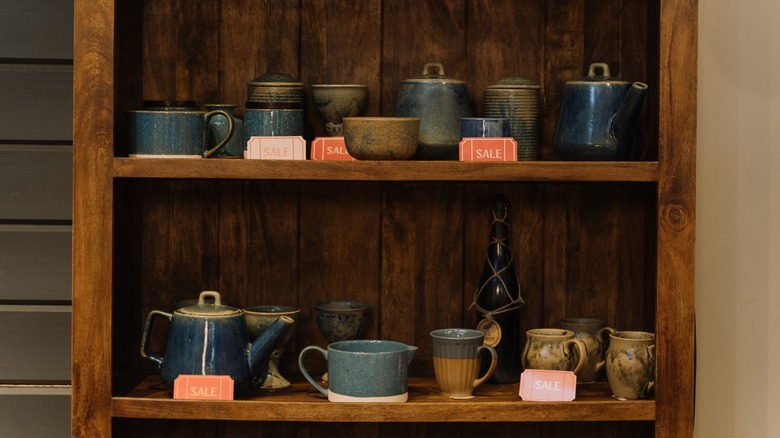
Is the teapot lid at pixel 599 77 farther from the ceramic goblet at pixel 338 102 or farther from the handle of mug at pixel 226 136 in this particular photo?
the handle of mug at pixel 226 136

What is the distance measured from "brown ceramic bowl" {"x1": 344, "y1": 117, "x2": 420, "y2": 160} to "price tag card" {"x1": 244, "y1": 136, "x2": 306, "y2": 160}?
87 mm

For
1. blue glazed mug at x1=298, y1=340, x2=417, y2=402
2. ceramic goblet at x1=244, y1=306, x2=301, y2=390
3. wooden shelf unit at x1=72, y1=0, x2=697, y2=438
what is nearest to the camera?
blue glazed mug at x1=298, y1=340, x2=417, y2=402

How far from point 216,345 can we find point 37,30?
75 cm

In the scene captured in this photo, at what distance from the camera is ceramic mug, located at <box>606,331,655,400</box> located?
148cm

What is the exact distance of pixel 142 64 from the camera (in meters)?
1.68

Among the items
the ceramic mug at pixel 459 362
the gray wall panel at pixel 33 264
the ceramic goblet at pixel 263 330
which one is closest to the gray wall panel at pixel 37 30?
the gray wall panel at pixel 33 264

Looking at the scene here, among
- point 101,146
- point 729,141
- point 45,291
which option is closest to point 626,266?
point 729,141

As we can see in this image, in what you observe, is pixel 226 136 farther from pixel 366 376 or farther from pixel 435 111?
pixel 366 376

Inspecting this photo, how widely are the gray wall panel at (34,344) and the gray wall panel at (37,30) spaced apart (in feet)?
1.58

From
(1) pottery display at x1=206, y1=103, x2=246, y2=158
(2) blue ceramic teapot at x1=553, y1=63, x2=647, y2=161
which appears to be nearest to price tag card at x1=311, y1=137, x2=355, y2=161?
Result: (1) pottery display at x1=206, y1=103, x2=246, y2=158

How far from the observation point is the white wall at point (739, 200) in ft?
5.72

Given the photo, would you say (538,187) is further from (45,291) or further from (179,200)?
(45,291)

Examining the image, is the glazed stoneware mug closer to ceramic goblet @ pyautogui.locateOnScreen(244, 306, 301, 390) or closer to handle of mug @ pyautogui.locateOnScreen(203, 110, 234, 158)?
ceramic goblet @ pyautogui.locateOnScreen(244, 306, 301, 390)

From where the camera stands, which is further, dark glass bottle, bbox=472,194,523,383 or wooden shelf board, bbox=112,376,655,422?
dark glass bottle, bbox=472,194,523,383
